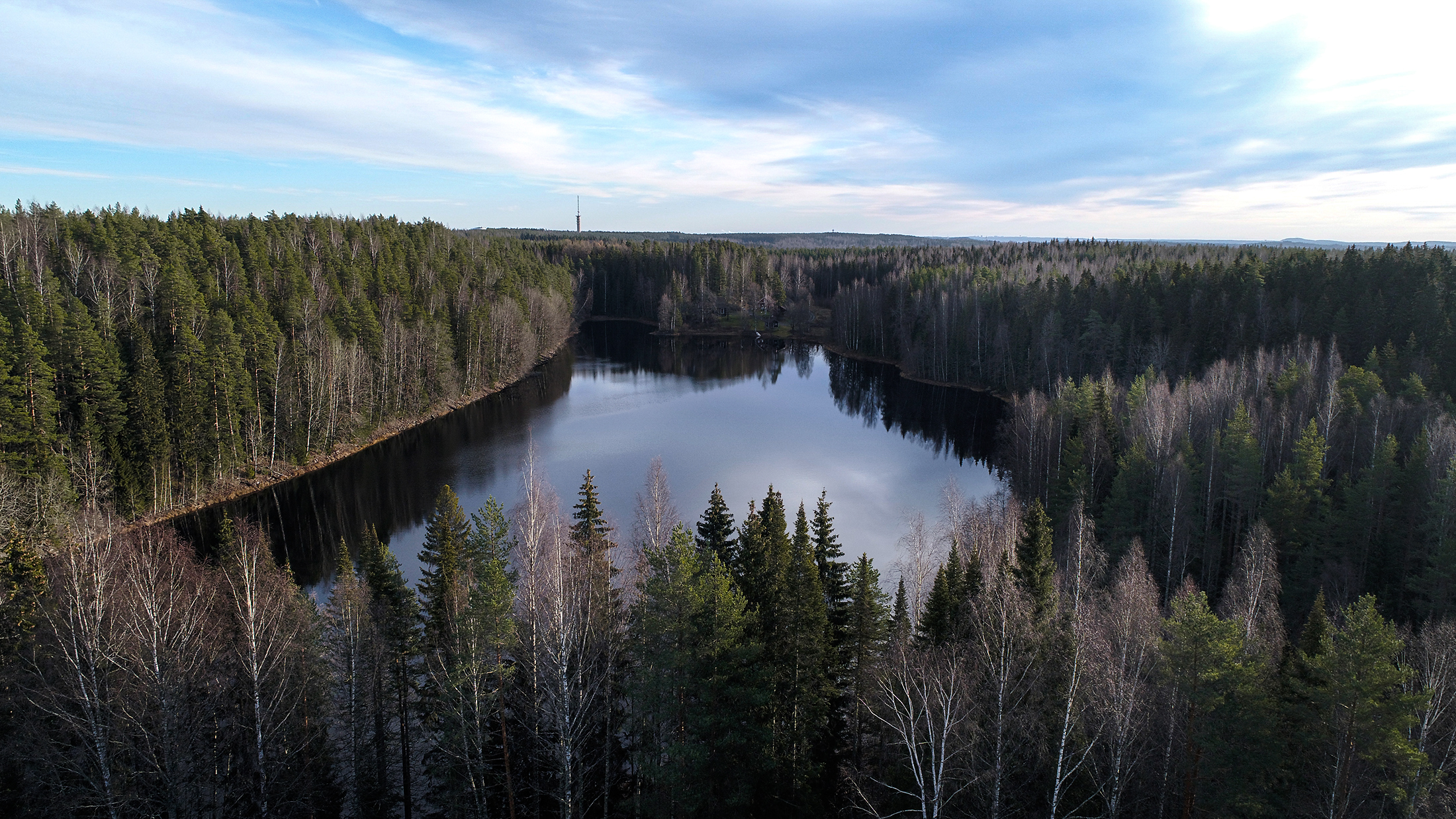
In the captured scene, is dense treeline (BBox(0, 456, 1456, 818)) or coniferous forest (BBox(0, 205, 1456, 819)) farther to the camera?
coniferous forest (BBox(0, 205, 1456, 819))

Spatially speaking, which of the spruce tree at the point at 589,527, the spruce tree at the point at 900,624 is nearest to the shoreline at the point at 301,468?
the spruce tree at the point at 589,527

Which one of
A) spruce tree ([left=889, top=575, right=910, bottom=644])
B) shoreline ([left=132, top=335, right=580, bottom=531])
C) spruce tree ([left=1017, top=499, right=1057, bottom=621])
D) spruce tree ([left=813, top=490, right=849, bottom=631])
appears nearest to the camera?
spruce tree ([left=1017, top=499, right=1057, bottom=621])

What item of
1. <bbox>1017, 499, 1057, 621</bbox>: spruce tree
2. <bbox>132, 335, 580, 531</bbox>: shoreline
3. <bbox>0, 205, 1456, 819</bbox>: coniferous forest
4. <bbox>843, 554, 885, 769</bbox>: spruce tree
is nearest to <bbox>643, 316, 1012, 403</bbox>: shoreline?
<bbox>0, 205, 1456, 819</bbox>: coniferous forest

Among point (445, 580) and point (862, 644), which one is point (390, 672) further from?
point (862, 644)

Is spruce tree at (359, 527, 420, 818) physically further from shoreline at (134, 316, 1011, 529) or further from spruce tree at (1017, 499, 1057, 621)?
shoreline at (134, 316, 1011, 529)

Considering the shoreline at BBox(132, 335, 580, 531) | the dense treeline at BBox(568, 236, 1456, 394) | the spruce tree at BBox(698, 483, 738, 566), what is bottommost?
the shoreline at BBox(132, 335, 580, 531)

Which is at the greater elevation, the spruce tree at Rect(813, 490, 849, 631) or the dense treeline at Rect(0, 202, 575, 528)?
the dense treeline at Rect(0, 202, 575, 528)

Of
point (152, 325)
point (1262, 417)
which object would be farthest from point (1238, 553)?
point (152, 325)

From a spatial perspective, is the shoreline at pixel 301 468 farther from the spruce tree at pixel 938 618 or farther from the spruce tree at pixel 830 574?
the spruce tree at pixel 938 618
